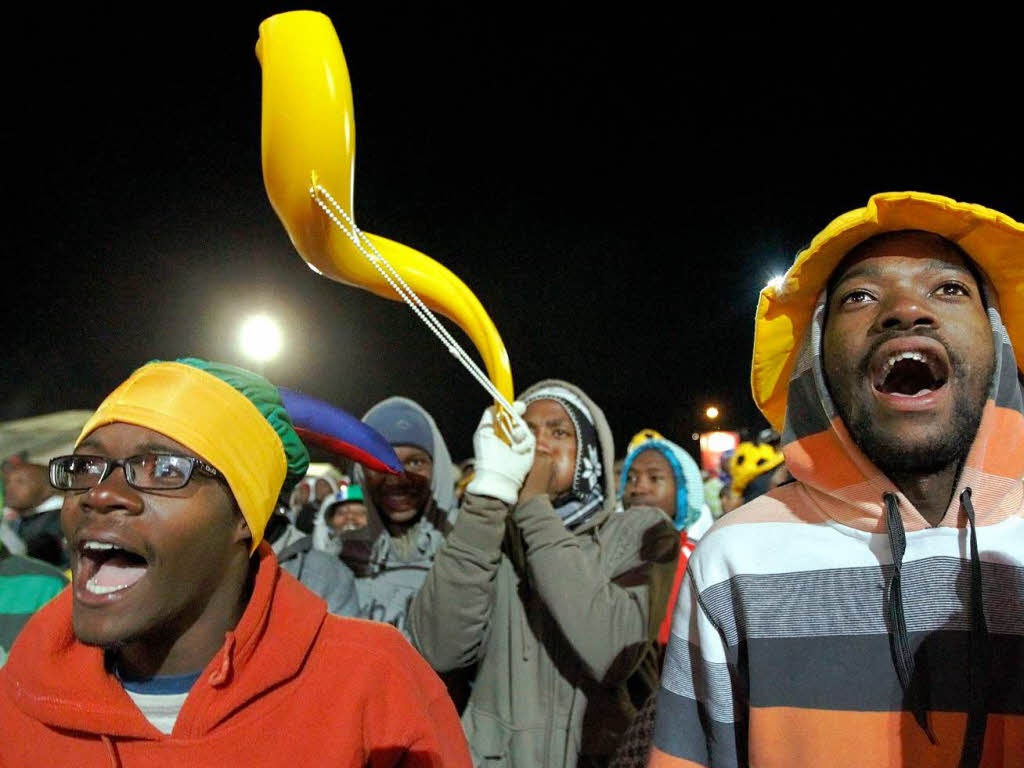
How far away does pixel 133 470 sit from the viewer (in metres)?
1.58

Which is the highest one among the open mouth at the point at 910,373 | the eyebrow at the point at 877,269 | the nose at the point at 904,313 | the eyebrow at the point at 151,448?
the eyebrow at the point at 877,269

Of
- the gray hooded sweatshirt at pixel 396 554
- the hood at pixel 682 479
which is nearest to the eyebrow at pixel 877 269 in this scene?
the gray hooded sweatshirt at pixel 396 554

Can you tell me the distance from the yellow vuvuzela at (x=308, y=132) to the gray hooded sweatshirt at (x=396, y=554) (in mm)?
1479

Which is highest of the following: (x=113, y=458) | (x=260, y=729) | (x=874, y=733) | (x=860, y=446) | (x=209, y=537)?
(x=860, y=446)

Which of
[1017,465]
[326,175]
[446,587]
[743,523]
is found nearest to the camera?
[1017,465]

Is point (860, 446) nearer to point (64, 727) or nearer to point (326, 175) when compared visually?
point (326, 175)

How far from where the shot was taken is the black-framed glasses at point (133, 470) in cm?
158

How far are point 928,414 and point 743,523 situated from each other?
0.44 meters

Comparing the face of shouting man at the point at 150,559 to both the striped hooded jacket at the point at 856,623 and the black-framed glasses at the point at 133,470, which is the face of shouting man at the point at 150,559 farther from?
Answer: the striped hooded jacket at the point at 856,623

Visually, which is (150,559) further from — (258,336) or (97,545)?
(258,336)

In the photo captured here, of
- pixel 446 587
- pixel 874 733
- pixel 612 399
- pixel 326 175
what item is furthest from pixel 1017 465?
pixel 612 399

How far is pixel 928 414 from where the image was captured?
1.43 metres

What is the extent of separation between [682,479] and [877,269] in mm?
4149

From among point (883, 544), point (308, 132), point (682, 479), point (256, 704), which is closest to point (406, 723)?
point (256, 704)
